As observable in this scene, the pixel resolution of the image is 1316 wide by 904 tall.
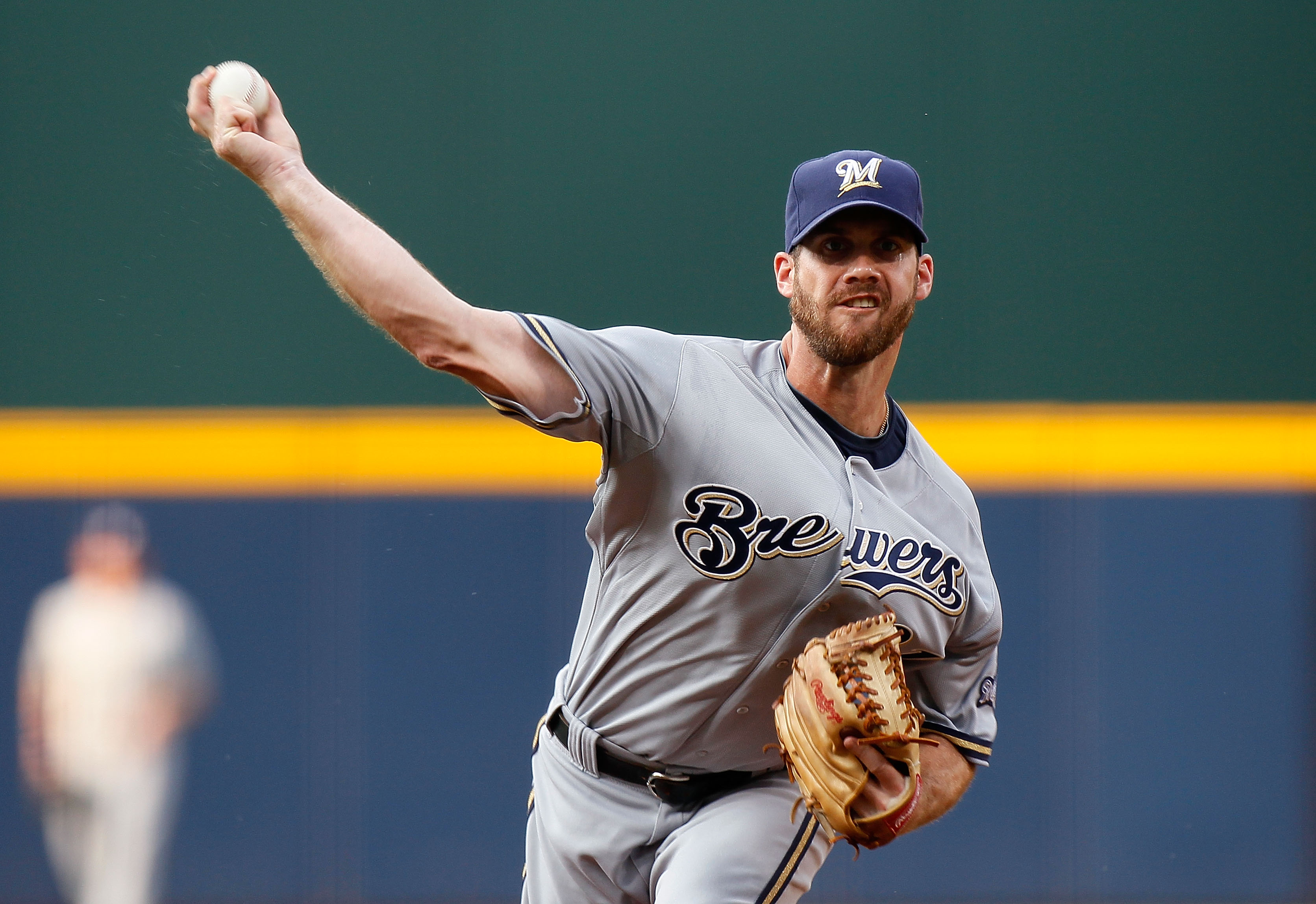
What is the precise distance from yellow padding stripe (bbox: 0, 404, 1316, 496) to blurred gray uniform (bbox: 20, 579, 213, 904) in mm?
384

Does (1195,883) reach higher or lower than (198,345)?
lower

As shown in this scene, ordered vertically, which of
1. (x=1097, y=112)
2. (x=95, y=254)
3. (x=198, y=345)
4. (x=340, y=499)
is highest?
(x=1097, y=112)

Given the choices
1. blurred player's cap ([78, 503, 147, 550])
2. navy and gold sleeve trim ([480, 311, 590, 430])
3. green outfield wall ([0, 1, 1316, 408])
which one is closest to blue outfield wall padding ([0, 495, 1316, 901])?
blurred player's cap ([78, 503, 147, 550])

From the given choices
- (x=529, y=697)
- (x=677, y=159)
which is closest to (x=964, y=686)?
(x=529, y=697)

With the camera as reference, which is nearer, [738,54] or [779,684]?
[779,684]

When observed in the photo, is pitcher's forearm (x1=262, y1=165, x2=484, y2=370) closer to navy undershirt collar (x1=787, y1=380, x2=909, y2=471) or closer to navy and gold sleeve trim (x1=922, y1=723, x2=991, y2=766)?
navy undershirt collar (x1=787, y1=380, x2=909, y2=471)

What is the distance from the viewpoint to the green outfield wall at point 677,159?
411 cm

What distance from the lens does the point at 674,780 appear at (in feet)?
6.72

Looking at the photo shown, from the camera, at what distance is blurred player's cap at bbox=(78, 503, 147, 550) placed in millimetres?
3930

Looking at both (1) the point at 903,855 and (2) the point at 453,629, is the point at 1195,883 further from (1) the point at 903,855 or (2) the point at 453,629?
(2) the point at 453,629

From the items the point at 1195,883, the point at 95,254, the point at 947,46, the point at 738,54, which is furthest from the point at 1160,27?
the point at 95,254

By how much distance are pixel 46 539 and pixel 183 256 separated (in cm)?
103

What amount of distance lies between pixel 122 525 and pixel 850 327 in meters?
2.89

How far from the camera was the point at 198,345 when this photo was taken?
13.3 ft
